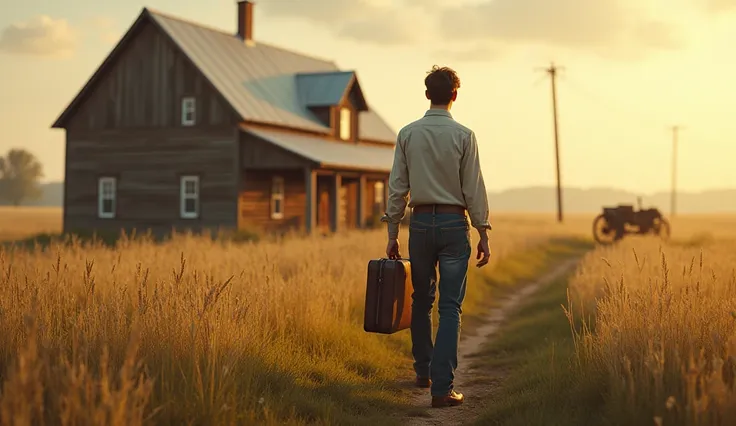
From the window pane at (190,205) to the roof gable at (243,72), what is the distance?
11.6ft

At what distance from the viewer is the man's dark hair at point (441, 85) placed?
5875 mm

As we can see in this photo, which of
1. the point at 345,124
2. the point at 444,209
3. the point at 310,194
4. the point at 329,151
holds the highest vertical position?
the point at 345,124

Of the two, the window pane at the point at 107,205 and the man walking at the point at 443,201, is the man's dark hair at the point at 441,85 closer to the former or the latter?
the man walking at the point at 443,201

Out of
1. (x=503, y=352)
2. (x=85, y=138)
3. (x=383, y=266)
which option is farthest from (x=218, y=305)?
(x=85, y=138)

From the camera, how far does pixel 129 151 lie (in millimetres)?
27219

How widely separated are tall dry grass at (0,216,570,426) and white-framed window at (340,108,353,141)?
23354 millimetres

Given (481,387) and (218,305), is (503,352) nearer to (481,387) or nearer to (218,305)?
(481,387)

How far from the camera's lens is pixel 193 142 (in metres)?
26.0

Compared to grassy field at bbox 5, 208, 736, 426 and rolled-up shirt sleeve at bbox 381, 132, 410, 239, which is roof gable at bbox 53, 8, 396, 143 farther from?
rolled-up shirt sleeve at bbox 381, 132, 410, 239

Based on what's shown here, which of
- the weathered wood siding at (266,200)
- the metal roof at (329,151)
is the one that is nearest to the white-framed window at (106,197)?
the weathered wood siding at (266,200)

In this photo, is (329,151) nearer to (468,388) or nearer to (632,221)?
(632,221)

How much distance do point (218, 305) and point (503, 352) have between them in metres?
3.96

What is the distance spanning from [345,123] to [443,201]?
26.3 metres

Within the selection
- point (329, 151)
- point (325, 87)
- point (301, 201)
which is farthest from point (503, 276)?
point (325, 87)
